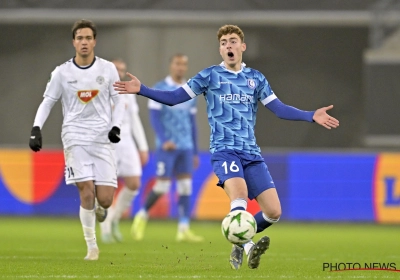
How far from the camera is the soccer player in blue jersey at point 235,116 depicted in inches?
337

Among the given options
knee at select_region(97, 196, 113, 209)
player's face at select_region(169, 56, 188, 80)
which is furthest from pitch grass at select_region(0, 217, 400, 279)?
player's face at select_region(169, 56, 188, 80)

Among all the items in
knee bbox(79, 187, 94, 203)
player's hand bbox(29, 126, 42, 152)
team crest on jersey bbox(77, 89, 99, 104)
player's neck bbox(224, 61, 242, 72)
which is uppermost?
player's neck bbox(224, 61, 242, 72)

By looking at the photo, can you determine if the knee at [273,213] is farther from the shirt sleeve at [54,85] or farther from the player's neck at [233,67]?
the shirt sleeve at [54,85]

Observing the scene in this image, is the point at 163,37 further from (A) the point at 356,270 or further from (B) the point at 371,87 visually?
(A) the point at 356,270

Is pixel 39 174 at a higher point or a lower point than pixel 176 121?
lower

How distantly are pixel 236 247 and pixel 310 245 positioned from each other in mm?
3749

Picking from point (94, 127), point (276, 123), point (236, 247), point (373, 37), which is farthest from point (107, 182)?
point (276, 123)

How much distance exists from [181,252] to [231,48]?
2.90m

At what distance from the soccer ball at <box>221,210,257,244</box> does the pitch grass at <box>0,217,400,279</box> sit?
299 millimetres

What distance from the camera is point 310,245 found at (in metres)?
12.3

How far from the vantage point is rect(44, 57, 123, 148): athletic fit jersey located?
9.65m

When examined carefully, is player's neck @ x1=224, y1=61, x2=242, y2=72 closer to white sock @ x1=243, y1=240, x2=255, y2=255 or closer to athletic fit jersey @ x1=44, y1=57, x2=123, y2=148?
athletic fit jersey @ x1=44, y1=57, x2=123, y2=148

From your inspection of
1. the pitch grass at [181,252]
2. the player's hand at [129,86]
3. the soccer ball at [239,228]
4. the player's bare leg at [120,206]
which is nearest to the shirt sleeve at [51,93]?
the player's hand at [129,86]

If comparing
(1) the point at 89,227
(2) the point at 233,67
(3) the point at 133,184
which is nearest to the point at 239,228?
(2) the point at 233,67
